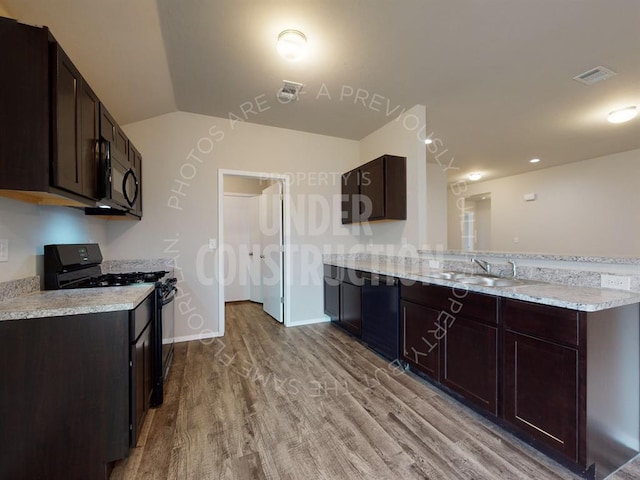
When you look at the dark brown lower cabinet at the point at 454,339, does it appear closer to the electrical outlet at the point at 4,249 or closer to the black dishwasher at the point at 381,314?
the black dishwasher at the point at 381,314

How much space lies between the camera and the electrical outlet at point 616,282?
1613mm

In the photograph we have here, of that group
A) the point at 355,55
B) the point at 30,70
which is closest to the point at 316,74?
Answer: the point at 355,55

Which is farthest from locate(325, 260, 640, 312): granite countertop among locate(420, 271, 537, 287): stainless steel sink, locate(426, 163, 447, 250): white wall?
locate(426, 163, 447, 250): white wall

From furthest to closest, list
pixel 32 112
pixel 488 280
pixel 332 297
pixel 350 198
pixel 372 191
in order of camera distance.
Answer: pixel 350 198
pixel 332 297
pixel 372 191
pixel 488 280
pixel 32 112

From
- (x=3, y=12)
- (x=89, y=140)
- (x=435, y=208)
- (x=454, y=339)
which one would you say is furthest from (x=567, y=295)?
(x=435, y=208)

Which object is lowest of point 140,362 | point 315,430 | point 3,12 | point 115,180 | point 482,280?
point 315,430

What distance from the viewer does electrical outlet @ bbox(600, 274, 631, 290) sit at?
1.61m

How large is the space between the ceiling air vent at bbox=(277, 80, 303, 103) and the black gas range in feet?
6.93

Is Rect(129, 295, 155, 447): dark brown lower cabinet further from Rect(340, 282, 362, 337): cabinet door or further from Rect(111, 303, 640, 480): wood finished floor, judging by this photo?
Rect(340, 282, 362, 337): cabinet door

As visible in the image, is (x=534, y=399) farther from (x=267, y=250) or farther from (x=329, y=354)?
(x=267, y=250)

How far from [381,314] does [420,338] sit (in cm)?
52

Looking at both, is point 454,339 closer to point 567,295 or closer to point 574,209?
point 567,295

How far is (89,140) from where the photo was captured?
1688 millimetres

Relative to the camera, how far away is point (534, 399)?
1551mm
